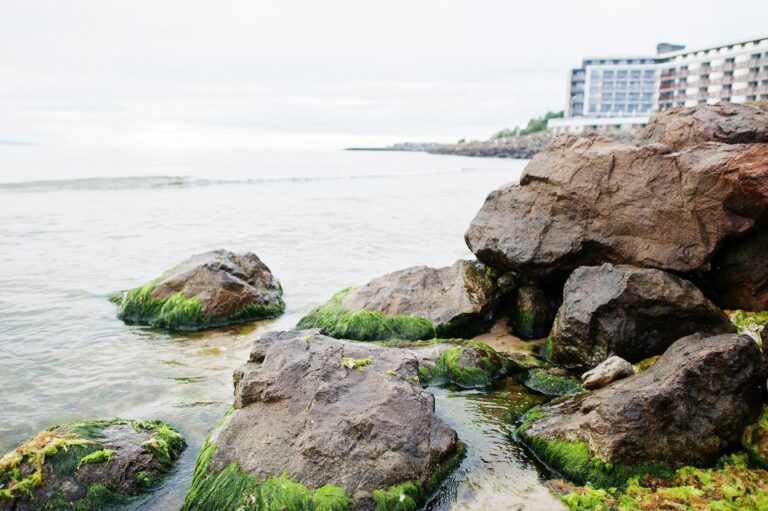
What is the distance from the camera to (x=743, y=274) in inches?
278

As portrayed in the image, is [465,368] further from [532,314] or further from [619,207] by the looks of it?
[619,207]

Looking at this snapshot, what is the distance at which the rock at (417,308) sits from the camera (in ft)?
27.6

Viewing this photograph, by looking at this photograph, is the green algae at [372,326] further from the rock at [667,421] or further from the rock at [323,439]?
the rock at [667,421]

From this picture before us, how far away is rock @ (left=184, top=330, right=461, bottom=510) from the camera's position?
4.44m

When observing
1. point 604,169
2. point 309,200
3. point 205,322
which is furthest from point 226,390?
point 309,200

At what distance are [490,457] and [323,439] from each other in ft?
5.29

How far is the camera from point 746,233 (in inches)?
269

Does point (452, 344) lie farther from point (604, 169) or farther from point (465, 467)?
point (604, 169)

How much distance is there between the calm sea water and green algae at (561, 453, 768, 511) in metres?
0.41

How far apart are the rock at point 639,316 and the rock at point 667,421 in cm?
136

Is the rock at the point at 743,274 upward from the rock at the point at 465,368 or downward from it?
upward

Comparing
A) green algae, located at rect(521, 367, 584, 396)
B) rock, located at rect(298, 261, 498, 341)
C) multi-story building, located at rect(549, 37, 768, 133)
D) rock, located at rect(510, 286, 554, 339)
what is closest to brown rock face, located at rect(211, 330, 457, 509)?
green algae, located at rect(521, 367, 584, 396)

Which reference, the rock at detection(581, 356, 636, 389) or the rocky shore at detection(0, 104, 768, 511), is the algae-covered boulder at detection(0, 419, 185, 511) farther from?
the rock at detection(581, 356, 636, 389)

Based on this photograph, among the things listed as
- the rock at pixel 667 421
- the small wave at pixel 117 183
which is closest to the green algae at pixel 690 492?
the rock at pixel 667 421
